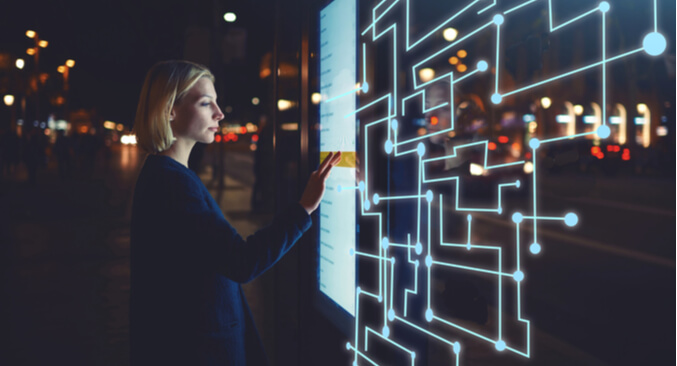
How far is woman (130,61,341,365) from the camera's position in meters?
1.97

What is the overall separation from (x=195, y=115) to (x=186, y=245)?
0.51 meters

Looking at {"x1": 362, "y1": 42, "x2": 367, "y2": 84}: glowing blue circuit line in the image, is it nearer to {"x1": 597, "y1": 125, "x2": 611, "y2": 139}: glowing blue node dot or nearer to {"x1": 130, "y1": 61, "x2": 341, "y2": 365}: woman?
{"x1": 130, "y1": 61, "x2": 341, "y2": 365}: woman

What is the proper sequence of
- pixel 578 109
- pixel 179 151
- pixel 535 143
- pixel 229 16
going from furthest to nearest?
pixel 578 109 < pixel 229 16 < pixel 179 151 < pixel 535 143

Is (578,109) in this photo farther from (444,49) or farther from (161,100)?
(161,100)

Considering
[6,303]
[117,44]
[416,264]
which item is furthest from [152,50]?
[416,264]

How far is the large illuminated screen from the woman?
51cm

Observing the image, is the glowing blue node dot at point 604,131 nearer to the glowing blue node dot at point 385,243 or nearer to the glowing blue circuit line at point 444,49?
the glowing blue circuit line at point 444,49

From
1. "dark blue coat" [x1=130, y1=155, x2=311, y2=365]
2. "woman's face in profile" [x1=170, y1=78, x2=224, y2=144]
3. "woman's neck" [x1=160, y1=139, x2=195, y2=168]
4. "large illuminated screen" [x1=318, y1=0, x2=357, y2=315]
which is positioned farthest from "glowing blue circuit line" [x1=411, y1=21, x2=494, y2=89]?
"woman's neck" [x1=160, y1=139, x2=195, y2=168]

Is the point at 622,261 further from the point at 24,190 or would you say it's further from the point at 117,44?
the point at 24,190

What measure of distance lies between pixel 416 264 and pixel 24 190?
66.2ft

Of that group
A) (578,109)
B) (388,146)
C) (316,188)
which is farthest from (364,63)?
(578,109)

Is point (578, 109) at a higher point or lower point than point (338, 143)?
higher

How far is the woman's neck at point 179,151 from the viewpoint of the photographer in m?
2.23

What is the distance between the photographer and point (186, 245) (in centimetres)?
199
